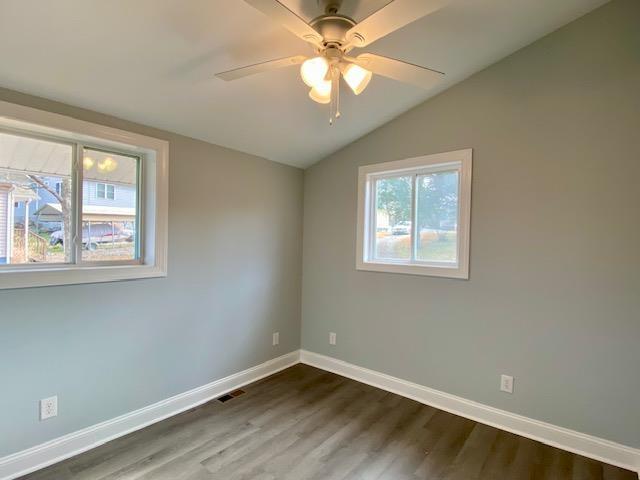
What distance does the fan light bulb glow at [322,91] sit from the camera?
1.58m

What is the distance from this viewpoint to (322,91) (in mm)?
1617

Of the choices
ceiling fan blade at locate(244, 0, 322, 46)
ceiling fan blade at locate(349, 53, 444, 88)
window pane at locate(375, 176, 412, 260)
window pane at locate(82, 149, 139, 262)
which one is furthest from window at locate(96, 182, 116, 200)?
window pane at locate(375, 176, 412, 260)

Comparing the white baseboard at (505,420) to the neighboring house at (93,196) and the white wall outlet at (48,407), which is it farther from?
the neighboring house at (93,196)

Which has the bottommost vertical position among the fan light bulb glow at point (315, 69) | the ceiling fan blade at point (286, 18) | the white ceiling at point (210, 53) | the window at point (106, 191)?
the window at point (106, 191)

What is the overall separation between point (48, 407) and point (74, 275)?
79cm

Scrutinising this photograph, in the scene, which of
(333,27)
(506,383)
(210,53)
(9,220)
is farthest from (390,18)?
(506,383)

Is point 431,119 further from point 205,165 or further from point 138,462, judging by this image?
point 138,462

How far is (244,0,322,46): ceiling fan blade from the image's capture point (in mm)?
1157

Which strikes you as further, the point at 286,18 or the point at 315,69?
the point at 315,69

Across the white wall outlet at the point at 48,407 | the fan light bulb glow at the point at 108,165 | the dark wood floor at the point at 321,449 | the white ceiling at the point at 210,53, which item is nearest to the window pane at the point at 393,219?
the white ceiling at the point at 210,53

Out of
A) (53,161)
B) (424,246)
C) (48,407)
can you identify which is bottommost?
(48,407)

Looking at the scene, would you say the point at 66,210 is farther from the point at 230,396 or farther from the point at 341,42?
the point at 341,42

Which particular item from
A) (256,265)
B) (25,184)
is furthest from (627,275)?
(25,184)

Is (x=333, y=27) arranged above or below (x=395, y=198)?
above
